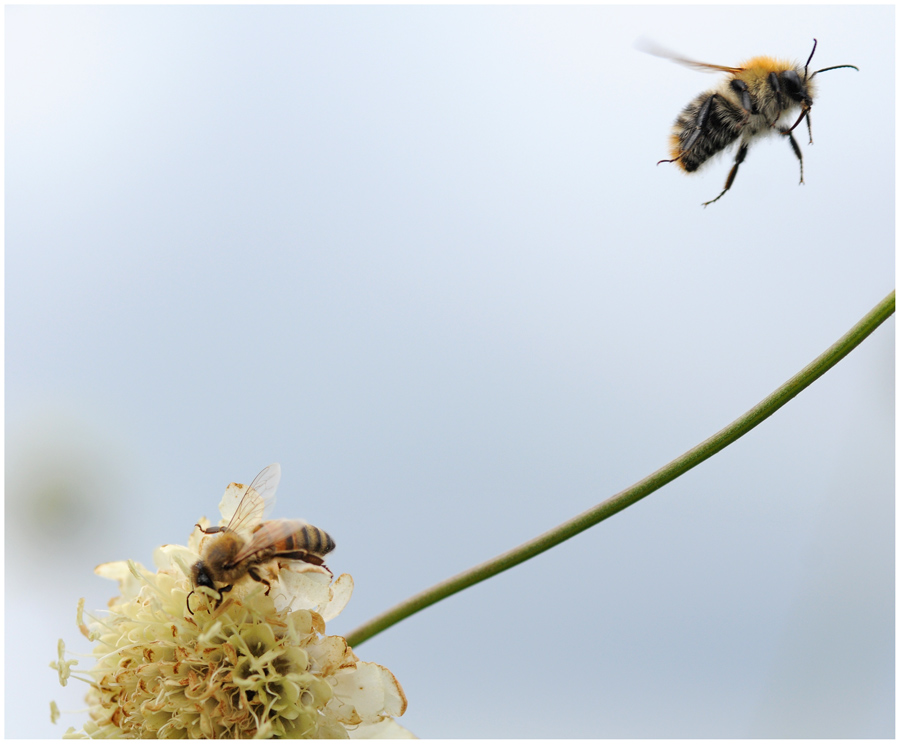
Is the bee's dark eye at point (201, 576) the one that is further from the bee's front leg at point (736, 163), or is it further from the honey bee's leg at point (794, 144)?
the honey bee's leg at point (794, 144)

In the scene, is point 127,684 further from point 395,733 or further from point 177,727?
point 395,733

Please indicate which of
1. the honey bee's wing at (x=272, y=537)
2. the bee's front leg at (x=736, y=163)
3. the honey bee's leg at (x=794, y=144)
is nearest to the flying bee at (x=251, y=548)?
the honey bee's wing at (x=272, y=537)

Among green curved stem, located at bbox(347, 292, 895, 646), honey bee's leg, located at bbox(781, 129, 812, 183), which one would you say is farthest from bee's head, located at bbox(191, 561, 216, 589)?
honey bee's leg, located at bbox(781, 129, 812, 183)

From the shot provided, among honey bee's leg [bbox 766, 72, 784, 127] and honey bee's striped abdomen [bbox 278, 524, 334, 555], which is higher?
honey bee's leg [bbox 766, 72, 784, 127]

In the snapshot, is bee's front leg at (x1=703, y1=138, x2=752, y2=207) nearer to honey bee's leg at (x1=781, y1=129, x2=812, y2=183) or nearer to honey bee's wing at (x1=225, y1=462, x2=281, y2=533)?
honey bee's leg at (x1=781, y1=129, x2=812, y2=183)

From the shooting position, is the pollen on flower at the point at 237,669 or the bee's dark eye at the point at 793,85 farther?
the bee's dark eye at the point at 793,85

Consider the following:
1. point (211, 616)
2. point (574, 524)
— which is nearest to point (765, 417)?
point (574, 524)

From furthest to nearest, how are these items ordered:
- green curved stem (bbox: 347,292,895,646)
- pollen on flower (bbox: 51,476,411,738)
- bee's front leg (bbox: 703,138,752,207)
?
bee's front leg (bbox: 703,138,752,207), pollen on flower (bbox: 51,476,411,738), green curved stem (bbox: 347,292,895,646)

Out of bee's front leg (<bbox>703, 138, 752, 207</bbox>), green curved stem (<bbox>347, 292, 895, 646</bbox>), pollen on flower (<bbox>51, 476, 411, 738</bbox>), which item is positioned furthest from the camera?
bee's front leg (<bbox>703, 138, 752, 207</bbox>)
